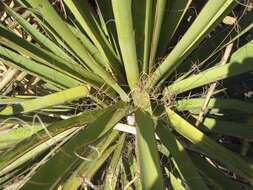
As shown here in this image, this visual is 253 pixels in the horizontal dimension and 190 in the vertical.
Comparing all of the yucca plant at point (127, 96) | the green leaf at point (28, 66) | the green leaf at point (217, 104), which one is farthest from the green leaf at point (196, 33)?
the green leaf at point (28, 66)

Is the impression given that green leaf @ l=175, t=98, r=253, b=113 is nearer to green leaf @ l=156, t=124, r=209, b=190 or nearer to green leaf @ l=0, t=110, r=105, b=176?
green leaf @ l=156, t=124, r=209, b=190

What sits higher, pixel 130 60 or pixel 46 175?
pixel 130 60

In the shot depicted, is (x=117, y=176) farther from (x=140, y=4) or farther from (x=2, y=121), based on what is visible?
(x=140, y=4)

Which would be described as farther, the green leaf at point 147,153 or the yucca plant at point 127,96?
the yucca plant at point 127,96

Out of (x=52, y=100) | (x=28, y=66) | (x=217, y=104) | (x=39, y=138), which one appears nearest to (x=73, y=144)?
(x=39, y=138)

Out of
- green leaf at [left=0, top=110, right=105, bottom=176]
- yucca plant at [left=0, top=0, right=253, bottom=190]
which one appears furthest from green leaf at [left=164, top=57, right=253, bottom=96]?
green leaf at [left=0, top=110, right=105, bottom=176]

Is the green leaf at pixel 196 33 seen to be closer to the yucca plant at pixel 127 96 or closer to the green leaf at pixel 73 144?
the yucca plant at pixel 127 96

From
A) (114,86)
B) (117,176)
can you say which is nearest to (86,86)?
(114,86)

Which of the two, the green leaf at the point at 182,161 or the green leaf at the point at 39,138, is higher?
the green leaf at the point at 39,138

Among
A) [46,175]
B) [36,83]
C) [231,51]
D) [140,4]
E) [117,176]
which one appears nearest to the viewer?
[46,175]
